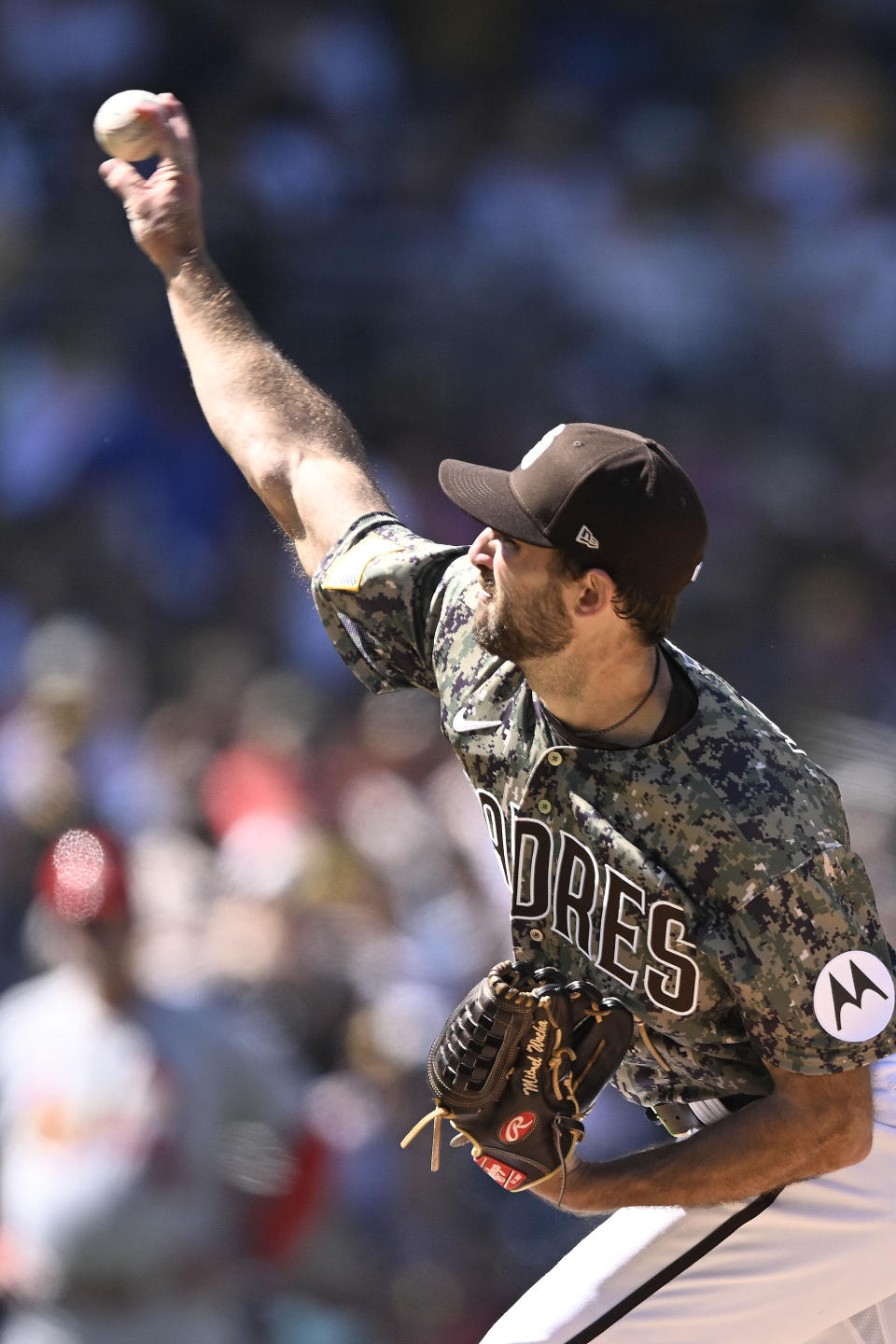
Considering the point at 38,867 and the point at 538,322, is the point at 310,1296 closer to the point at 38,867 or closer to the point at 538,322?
the point at 38,867

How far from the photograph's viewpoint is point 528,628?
222cm

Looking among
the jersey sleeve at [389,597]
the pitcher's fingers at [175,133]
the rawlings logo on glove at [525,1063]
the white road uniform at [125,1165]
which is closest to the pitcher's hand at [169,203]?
the pitcher's fingers at [175,133]

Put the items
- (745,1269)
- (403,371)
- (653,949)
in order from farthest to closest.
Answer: (403,371)
(745,1269)
(653,949)

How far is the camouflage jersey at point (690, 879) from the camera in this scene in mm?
2082

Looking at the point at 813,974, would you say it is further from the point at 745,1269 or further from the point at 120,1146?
the point at 120,1146

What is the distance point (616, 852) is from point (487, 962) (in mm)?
2913

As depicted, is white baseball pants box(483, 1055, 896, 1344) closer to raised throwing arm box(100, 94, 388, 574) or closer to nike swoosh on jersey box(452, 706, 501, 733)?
nike swoosh on jersey box(452, 706, 501, 733)

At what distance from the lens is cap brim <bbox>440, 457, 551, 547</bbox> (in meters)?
2.16

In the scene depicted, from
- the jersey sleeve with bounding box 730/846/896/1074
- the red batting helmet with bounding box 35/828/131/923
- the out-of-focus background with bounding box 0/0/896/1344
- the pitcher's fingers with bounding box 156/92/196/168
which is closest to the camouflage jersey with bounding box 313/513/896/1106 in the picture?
the jersey sleeve with bounding box 730/846/896/1074

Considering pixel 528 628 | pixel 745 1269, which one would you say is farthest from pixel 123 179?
pixel 745 1269

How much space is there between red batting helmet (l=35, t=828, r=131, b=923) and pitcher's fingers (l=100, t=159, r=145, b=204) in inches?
62.4

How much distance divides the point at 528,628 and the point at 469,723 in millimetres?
269

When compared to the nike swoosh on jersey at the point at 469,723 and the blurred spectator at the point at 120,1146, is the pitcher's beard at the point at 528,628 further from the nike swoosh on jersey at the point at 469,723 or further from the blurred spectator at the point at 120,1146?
the blurred spectator at the point at 120,1146

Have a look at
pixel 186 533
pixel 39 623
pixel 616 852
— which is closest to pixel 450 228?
pixel 186 533
